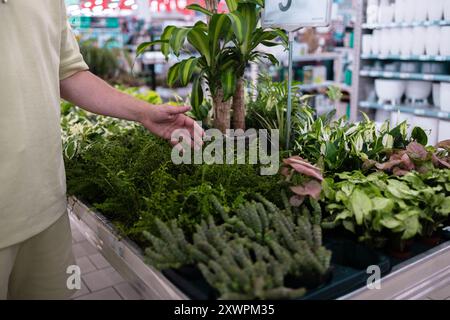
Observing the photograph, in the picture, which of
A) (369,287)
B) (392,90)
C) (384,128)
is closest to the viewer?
(369,287)

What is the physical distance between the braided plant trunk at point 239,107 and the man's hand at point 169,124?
1.79 ft

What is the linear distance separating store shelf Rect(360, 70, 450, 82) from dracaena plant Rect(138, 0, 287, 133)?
272cm

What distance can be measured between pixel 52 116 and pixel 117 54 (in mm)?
3726

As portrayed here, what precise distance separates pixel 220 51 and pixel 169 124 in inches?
20.8

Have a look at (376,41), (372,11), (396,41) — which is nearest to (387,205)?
(396,41)

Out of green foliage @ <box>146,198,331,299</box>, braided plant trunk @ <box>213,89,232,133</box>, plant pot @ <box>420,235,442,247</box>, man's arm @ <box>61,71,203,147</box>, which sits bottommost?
plant pot @ <box>420,235,442,247</box>

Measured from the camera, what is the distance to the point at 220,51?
1.86m

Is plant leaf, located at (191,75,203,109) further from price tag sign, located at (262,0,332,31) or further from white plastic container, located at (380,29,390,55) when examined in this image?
white plastic container, located at (380,29,390,55)

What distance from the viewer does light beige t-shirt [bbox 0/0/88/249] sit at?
1.11 m

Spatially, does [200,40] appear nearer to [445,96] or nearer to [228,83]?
[228,83]

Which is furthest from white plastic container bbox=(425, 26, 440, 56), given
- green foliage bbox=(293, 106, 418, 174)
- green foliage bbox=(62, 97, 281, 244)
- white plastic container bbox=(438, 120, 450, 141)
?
green foliage bbox=(62, 97, 281, 244)
